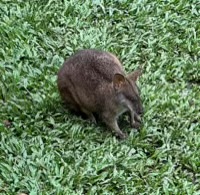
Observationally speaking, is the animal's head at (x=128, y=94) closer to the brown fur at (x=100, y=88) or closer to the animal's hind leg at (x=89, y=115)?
the brown fur at (x=100, y=88)

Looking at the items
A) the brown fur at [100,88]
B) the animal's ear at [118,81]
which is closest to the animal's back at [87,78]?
the brown fur at [100,88]

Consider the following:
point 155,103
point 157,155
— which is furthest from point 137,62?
point 157,155

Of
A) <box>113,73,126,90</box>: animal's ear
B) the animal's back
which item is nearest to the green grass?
the animal's back

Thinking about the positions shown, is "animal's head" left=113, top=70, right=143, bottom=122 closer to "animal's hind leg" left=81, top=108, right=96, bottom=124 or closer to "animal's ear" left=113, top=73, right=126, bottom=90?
"animal's ear" left=113, top=73, right=126, bottom=90

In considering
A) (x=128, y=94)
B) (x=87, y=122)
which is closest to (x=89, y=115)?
(x=87, y=122)

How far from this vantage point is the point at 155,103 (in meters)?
7.01

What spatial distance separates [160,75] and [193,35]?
1029 mm

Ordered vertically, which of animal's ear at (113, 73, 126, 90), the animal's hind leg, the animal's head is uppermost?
animal's ear at (113, 73, 126, 90)

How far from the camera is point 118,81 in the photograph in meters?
6.45

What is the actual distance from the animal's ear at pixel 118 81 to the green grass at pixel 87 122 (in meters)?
0.46

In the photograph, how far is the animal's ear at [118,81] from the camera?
6.39m

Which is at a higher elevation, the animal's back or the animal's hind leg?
the animal's back

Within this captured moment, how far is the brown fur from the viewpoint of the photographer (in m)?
6.49

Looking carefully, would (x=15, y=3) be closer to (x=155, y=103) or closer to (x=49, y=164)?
(x=155, y=103)
